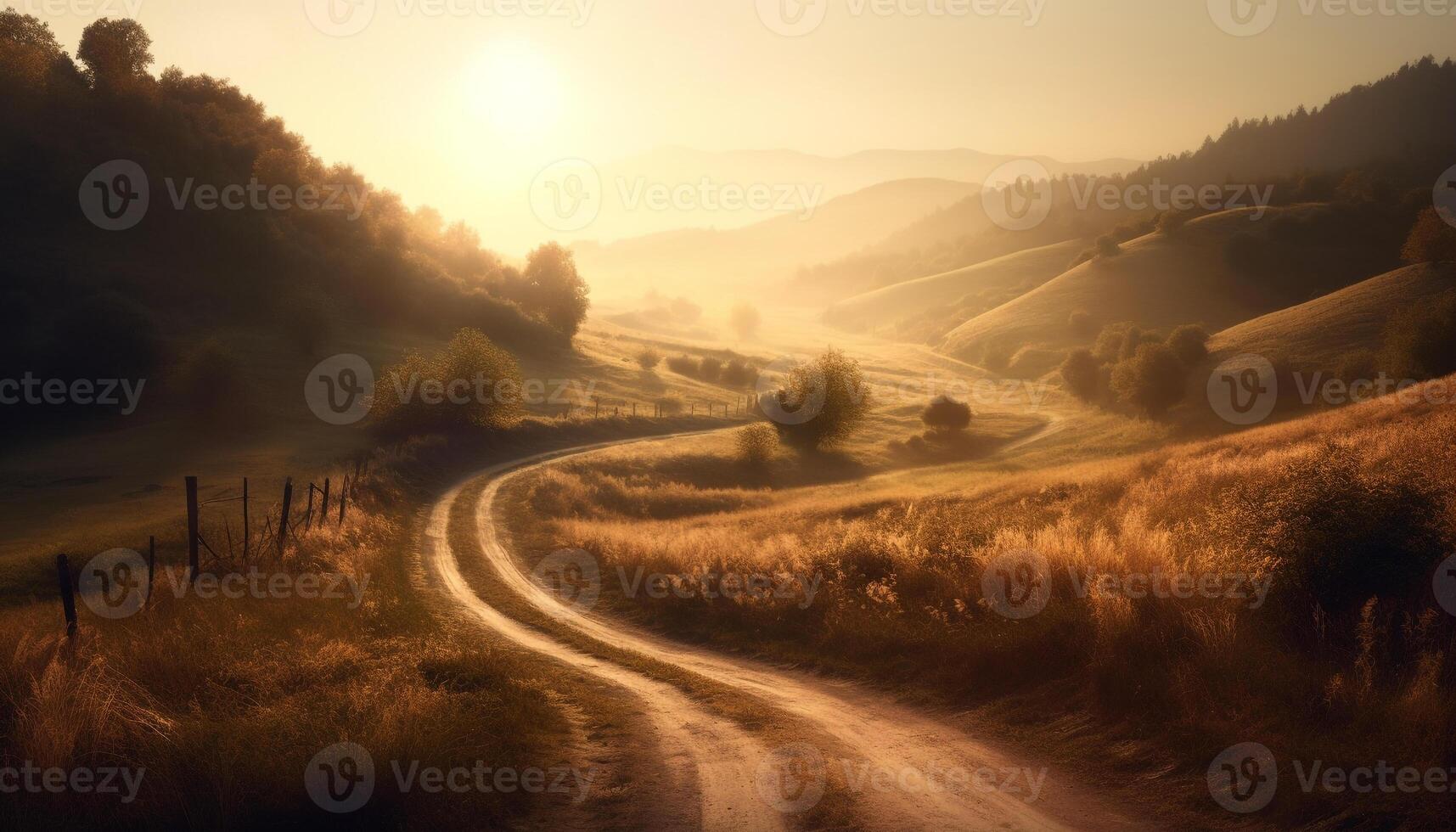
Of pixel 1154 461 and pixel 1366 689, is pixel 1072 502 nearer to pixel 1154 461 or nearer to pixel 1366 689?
pixel 1154 461

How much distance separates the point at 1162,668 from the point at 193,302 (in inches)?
3498

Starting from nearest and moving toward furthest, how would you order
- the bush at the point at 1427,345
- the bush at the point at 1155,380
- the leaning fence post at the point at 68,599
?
the leaning fence post at the point at 68,599 → the bush at the point at 1427,345 → the bush at the point at 1155,380

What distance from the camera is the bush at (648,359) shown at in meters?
105

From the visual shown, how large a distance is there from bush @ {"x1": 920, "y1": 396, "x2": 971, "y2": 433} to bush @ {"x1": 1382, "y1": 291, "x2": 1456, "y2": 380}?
34228mm

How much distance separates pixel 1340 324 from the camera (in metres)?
68.5

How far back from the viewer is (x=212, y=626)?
1355cm

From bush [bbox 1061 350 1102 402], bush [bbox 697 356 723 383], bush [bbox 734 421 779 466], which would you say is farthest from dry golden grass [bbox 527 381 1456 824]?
bush [bbox 697 356 723 383]

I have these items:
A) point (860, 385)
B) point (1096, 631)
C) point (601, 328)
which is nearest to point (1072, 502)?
point (1096, 631)

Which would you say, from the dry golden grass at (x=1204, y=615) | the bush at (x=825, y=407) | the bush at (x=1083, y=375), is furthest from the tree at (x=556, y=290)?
the dry golden grass at (x=1204, y=615)

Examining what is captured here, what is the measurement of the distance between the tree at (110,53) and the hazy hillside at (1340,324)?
128286 mm

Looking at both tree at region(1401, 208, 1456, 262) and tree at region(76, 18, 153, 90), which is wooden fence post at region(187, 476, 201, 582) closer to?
tree at region(76, 18, 153, 90)

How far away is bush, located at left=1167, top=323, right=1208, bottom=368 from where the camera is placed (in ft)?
237

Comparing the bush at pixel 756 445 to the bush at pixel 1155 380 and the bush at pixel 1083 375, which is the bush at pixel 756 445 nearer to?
the bush at pixel 1155 380

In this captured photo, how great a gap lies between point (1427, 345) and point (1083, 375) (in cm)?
3518
